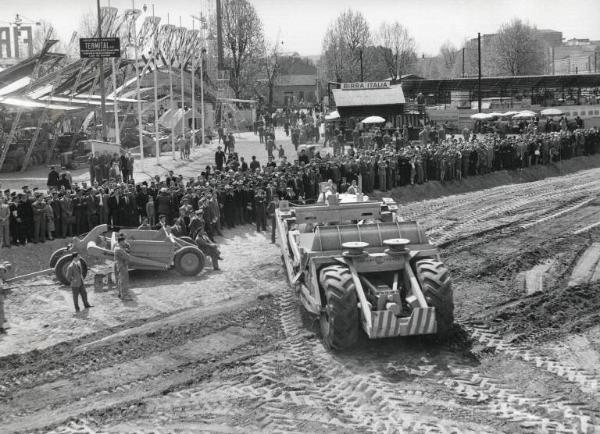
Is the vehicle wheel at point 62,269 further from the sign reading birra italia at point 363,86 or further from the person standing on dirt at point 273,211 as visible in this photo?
the sign reading birra italia at point 363,86

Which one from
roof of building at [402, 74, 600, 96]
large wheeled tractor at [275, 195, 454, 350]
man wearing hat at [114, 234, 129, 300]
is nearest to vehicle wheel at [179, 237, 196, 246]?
man wearing hat at [114, 234, 129, 300]

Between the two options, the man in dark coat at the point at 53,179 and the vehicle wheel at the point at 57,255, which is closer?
the vehicle wheel at the point at 57,255

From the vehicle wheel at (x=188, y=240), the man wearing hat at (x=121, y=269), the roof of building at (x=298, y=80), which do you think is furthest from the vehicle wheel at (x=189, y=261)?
the roof of building at (x=298, y=80)

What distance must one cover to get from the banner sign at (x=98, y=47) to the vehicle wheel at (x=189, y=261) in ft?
34.9

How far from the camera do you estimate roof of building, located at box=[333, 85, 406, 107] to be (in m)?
43.9

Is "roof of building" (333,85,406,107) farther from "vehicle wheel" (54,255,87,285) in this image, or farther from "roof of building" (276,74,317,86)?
"roof of building" (276,74,317,86)

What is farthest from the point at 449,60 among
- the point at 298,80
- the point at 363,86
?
the point at 363,86

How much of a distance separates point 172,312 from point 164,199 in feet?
21.0

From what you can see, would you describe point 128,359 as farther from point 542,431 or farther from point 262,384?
point 542,431

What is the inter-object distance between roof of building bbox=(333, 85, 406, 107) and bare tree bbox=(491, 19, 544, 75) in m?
50.8

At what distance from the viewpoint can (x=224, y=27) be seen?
234ft

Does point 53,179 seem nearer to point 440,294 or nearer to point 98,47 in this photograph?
point 98,47

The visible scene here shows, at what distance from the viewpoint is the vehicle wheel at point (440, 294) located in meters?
12.5

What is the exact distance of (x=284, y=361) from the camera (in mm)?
12406
